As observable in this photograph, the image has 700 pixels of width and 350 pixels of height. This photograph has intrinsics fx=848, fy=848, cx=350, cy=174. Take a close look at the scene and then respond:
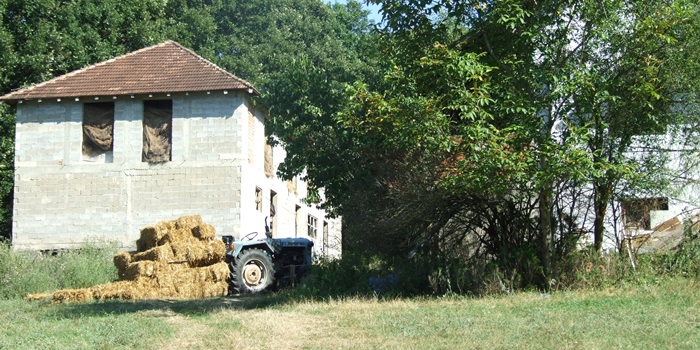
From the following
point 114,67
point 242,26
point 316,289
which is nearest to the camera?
point 316,289

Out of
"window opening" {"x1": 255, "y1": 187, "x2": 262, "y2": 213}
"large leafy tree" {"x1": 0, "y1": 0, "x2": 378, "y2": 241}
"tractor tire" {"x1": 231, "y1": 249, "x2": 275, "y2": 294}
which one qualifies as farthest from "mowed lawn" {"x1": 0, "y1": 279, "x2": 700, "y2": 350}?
"window opening" {"x1": 255, "y1": 187, "x2": 262, "y2": 213}

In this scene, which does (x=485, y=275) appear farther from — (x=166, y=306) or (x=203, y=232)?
(x=203, y=232)

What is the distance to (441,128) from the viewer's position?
1480cm

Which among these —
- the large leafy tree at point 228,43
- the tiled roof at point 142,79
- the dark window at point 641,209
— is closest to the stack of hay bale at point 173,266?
the large leafy tree at point 228,43

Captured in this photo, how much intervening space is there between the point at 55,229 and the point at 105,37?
1141 cm

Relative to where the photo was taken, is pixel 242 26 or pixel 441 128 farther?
pixel 242 26

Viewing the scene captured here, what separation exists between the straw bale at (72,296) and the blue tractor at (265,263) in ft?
12.2

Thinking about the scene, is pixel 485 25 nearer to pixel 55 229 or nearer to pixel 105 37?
pixel 55 229

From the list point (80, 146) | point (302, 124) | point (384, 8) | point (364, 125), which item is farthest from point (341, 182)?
point (80, 146)

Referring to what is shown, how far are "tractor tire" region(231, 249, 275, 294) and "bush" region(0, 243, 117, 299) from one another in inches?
145

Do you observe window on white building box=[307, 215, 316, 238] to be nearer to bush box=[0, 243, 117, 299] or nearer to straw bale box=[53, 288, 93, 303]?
bush box=[0, 243, 117, 299]

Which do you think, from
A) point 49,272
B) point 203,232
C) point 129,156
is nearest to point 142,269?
point 203,232

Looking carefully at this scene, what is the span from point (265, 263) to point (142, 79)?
9453mm

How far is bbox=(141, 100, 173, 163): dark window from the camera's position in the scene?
1065 inches
